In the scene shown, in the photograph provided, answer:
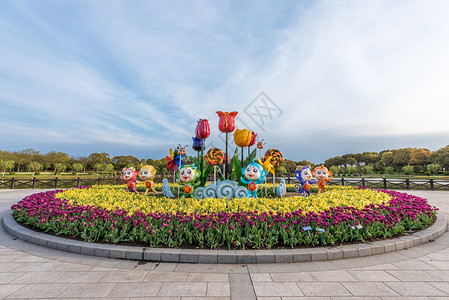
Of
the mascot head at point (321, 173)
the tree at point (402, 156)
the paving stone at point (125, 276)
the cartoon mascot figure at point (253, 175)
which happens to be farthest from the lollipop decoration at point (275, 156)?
the tree at point (402, 156)

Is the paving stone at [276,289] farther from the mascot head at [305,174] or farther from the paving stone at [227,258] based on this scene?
the mascot head at [305,174]

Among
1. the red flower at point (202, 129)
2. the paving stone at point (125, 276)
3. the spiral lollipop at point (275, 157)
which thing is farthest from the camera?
the red flower at point (202, 129)

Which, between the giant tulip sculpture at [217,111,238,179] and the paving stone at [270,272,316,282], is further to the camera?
the giant tulip sculpture at [217,111,238,179]

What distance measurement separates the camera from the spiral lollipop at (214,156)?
7.88 meters

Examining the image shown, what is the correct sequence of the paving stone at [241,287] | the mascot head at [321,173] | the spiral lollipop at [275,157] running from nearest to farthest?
the paving stone at [241,287], the spiral lollipop at [275,157], the mascot head at [321,173]

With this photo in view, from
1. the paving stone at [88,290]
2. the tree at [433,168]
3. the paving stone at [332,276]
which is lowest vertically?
the paving stone at [332,276]

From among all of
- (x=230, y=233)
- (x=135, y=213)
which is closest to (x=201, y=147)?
(x=135, y=213)

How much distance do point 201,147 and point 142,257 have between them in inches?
223

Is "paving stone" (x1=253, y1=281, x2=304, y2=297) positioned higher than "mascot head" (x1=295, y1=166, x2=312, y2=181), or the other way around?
"mascot head" (x1=295, y1=166, x2=312, y2=181)

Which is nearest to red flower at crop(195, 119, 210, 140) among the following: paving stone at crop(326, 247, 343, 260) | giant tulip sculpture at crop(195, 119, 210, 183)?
giant tulip sculpture at crop(195, 119, 210, 183)

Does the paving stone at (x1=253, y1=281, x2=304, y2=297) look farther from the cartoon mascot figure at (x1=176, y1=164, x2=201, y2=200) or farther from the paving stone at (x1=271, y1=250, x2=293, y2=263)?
the cartoon mascot figure at (x1=176, y1=164, x2=201, y2=200)

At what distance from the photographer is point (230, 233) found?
411 centimetres

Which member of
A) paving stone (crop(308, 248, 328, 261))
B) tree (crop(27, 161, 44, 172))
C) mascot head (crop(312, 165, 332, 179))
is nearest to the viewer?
paving stone (crop(308, 248, 328, 261))

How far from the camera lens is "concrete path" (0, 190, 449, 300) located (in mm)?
2777
